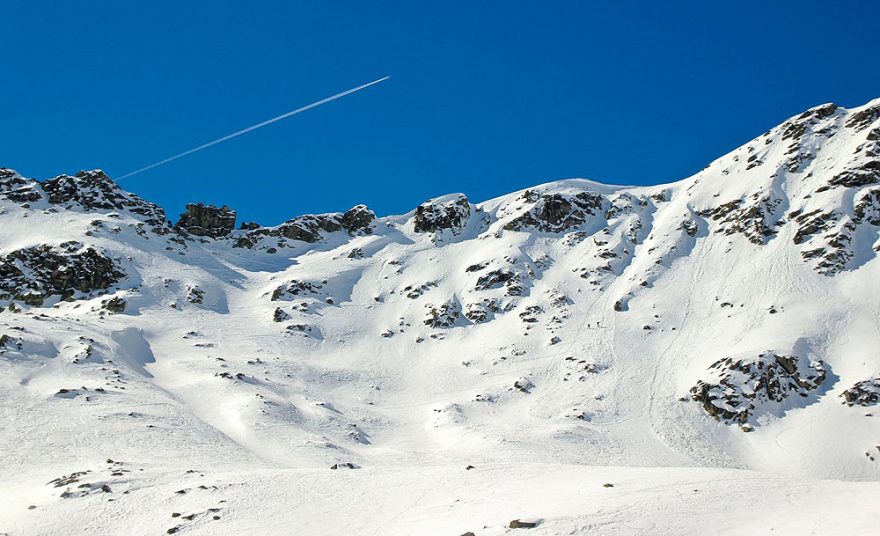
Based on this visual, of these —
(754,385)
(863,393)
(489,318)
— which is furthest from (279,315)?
(863,393)

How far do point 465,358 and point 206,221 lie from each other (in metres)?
72.9

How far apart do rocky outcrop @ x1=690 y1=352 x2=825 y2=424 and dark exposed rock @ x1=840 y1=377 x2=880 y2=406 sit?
10.1 ft

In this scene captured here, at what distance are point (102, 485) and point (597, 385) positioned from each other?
47.9 m

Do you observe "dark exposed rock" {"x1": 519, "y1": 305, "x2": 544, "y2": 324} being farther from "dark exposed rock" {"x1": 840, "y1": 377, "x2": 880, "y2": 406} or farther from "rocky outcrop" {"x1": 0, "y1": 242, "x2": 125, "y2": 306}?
"rocky outcrop" {"x1": 0, "y1": 242, "x2": 125, "y2": 306}

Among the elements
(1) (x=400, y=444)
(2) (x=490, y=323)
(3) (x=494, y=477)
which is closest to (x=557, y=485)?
(3) (x=494, y=477)

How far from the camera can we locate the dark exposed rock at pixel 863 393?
53.0 m

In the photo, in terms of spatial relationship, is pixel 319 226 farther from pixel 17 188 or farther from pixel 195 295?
pixel 17 188

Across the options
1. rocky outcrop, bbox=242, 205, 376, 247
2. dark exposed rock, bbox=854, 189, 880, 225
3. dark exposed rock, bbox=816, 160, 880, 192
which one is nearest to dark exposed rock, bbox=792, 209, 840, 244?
dark exposed rock, bbox=854, 189, 880, 225

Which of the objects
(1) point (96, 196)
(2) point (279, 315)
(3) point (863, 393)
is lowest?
(3) point (863, 393)

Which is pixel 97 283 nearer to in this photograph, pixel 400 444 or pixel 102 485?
pixel 400 444

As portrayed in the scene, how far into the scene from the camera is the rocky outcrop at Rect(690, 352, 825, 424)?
56500 millimetres

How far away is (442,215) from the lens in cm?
12412

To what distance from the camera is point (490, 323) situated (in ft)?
275

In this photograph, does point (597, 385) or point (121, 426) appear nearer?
point (121, 426)
